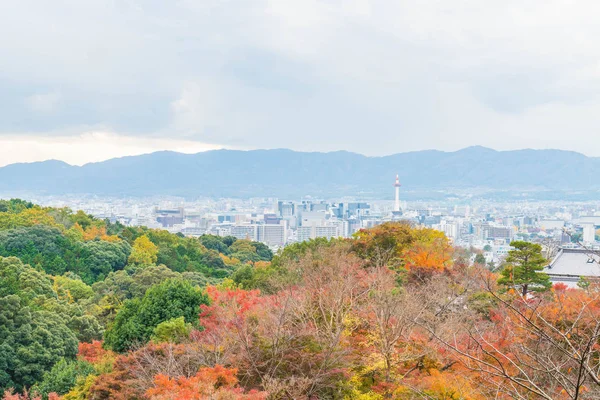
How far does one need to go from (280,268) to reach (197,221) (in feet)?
368

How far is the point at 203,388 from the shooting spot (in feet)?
23.0

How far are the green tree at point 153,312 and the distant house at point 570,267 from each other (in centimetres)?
1342

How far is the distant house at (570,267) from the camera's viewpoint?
20859 millimetres

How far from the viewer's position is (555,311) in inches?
388

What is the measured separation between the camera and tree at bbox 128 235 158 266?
29438 millimetres

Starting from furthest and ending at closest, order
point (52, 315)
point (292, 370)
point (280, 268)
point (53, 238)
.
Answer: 1. point (53, 238)
2. point (280, 268)
3. point (52, 315)
4. point (292, 370)

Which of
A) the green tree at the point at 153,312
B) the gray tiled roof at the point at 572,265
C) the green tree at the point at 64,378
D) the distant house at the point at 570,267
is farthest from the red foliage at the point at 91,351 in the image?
the gray tiled roof at the point at 572,265

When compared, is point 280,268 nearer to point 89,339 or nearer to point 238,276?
A: point 238,276

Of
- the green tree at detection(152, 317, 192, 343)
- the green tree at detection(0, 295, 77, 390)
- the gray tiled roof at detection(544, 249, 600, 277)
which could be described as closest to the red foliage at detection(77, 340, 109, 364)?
the green tree at detection(0, 295, 77, 390)

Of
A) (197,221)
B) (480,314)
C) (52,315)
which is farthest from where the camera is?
(197,221)

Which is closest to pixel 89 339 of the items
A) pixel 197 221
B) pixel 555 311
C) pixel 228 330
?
pixel 228 330

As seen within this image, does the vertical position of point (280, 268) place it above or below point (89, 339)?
above

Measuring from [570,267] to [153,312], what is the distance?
16.7 meters

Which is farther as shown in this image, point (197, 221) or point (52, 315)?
point (197, 221)
